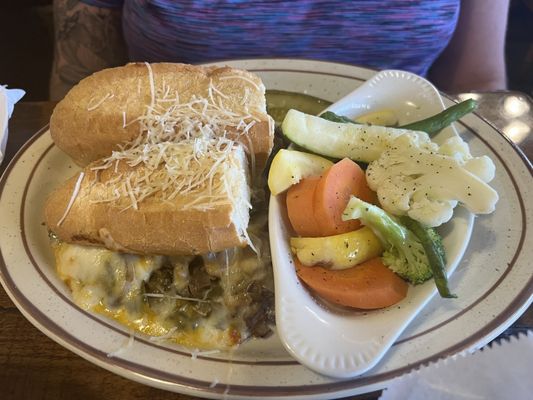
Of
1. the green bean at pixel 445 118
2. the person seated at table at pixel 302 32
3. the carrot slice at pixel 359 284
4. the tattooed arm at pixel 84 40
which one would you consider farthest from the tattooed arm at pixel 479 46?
the tattooed arm at pixel 84 40

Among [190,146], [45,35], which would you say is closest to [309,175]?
[190,146]

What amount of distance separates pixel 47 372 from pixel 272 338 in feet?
1.47

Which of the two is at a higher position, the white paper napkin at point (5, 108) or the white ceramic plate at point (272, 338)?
the white paper napkin at point (5, 108)

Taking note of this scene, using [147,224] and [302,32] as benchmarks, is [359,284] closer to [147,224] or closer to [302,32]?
[147,224]

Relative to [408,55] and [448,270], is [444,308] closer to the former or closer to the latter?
[448,270]

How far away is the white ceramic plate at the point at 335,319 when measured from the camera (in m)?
0.90

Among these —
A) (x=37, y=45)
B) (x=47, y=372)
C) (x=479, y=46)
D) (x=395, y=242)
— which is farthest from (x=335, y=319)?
(x=37, y=45)

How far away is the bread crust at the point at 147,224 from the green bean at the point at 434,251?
1.16 feet

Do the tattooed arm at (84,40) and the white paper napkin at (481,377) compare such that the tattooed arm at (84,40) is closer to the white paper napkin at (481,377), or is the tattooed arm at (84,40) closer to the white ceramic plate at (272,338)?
the white ceramic plate at (272,338)

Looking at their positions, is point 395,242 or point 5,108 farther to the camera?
point 5,108

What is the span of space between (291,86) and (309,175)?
0.48 metres

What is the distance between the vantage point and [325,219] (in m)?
1.07

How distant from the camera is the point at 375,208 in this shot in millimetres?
1036

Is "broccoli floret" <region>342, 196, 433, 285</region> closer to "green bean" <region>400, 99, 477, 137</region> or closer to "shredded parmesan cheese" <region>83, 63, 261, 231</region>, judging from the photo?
"shredded parmesan cheese" <region>83, 63, 261, 231</region>
